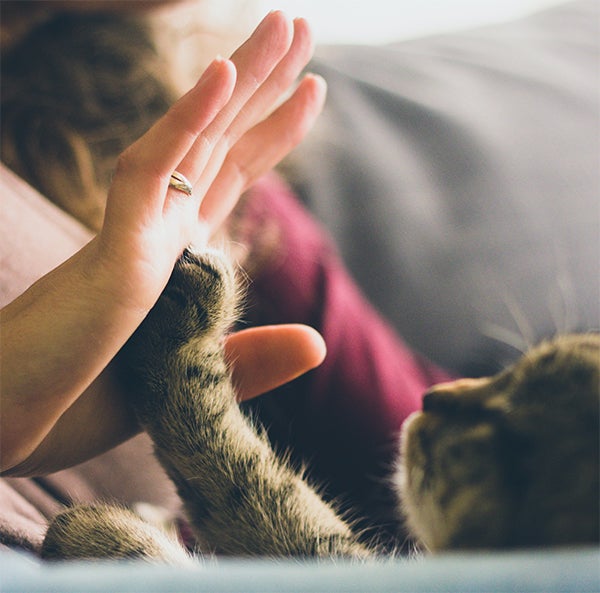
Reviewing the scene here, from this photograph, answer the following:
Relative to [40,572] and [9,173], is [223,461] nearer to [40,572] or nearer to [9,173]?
[40,572]

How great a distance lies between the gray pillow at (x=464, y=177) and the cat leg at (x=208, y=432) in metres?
0.27

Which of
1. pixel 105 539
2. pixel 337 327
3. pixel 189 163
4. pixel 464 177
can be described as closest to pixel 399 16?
pixel 464 177

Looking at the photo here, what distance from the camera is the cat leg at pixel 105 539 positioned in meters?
0.30

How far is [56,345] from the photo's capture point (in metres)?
0.29

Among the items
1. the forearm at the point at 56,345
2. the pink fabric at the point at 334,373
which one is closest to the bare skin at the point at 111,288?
the forearm at the point at 56,345

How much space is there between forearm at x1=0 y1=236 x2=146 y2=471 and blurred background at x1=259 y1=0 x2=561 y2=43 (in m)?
0.34

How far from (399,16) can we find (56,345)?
583 mm

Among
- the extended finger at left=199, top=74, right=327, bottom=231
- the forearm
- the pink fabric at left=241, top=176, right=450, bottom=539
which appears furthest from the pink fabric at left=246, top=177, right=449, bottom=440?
the forearm

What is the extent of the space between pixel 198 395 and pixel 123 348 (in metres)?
0.04

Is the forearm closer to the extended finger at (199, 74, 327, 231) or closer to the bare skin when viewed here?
the bare skin

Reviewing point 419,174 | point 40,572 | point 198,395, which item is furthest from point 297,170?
point 40,572

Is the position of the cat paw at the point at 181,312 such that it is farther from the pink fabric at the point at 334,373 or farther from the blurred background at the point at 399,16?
the blurred background at the point at 399,16

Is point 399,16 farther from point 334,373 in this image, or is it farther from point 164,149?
point 164,149

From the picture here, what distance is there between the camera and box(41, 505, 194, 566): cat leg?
30 cm
